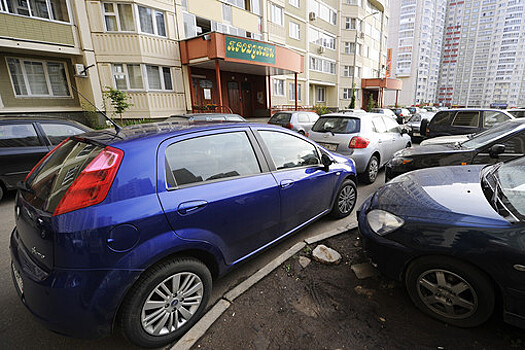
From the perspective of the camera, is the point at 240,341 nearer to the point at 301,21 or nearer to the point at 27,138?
the point at 27,138

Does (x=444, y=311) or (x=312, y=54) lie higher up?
(x=312, y=54)

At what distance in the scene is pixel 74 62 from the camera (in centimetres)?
1257

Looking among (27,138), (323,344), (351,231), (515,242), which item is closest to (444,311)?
(515,242)

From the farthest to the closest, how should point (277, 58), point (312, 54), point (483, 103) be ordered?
point (483, 103), point (312, 54), point (277, 58)

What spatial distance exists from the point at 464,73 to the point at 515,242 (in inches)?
4790

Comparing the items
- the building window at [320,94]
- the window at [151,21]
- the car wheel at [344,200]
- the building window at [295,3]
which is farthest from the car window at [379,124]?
the building window at [320,94]

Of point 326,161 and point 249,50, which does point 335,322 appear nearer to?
point 326,161

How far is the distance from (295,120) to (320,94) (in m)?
19.0

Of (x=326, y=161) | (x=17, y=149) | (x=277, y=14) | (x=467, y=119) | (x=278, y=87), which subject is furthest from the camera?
(x=278, y=87)

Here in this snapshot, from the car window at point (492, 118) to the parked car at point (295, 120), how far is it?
5.83 meters

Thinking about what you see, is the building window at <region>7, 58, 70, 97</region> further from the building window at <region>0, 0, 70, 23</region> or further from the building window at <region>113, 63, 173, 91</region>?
the building window at <region>113, 63, 173, 91</region>

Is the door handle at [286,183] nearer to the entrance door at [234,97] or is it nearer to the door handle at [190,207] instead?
the door handle at [190,207]

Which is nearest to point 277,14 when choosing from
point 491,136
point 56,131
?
point 56,131

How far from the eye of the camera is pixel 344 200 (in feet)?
13.2
